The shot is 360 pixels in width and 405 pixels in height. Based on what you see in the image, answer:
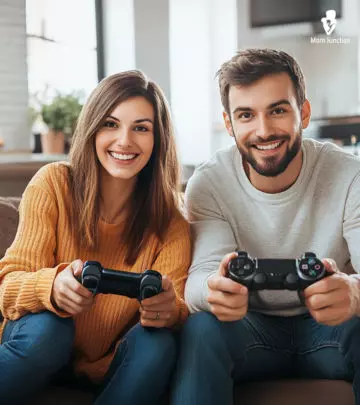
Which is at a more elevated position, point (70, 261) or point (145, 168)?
point (145, 168)

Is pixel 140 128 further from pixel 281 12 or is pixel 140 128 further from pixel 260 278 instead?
pixel 281 12

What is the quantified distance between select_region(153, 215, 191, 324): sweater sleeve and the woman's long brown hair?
0.03m

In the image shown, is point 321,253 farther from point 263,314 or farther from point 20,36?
point 20,36

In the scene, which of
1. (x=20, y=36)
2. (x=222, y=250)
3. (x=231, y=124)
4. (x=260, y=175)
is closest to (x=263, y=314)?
(x=222, y=250)

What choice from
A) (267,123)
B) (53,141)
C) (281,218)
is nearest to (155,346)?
(281,218)

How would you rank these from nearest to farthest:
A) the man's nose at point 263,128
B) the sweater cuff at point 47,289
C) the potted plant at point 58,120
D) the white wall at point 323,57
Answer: the sweater cuff at point 47,289 < the man's nose at point 263,128 < the potted plant at point 58,120 < the white wall at point 323,57

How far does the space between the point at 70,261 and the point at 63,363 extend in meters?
0.22

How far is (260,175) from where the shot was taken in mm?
1522

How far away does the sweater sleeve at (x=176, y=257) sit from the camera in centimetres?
148

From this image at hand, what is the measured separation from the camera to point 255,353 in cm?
137

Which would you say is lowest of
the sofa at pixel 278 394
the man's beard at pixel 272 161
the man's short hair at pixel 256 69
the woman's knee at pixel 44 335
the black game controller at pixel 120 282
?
the sofa at pixel 278 394

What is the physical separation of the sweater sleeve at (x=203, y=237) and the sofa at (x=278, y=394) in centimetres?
18

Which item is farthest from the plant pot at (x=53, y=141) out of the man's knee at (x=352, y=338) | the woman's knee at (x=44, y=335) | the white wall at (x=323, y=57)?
the man's knee at (x=352, y=338)

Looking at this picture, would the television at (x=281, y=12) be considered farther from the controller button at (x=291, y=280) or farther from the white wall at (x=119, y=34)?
the controller button at (x=291, y=280)
